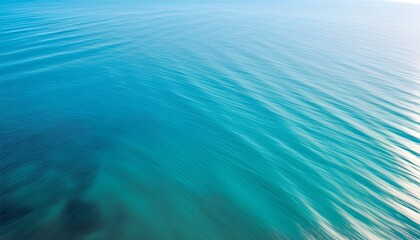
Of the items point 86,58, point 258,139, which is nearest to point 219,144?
point 258,139

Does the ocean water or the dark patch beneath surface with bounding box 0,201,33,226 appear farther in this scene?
the ocean water

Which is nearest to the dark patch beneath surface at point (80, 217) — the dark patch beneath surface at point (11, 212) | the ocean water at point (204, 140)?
the ocean water at point (204, 140)

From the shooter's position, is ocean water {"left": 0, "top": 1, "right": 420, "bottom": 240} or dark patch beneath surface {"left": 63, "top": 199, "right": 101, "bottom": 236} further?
ocean water {"left": 0, "top": 1, "right": 420, "bottom": 240}

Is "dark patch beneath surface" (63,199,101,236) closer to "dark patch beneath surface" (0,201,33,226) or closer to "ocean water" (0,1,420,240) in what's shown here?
"ocean water" (0,1,420,240)

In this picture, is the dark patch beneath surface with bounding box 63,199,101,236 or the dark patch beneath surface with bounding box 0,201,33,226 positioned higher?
the dark patch beneath surface with bounding box 63,199,101,236

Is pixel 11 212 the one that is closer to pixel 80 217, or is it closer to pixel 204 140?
pixel 80 217

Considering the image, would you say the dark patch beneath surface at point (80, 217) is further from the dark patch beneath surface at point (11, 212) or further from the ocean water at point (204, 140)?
the dark patch beneath surface at point (11, 212)

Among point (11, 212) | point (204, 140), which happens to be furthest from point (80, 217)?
point (204, 140)

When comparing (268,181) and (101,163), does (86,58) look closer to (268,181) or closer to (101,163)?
(101,163)

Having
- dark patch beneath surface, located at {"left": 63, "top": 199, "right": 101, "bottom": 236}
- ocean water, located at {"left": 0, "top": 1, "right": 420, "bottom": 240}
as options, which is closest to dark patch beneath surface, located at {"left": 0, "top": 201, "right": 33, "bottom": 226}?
ocean water, located at {"left": 0, "top": 1, "right": 420, "bottom": 240}
